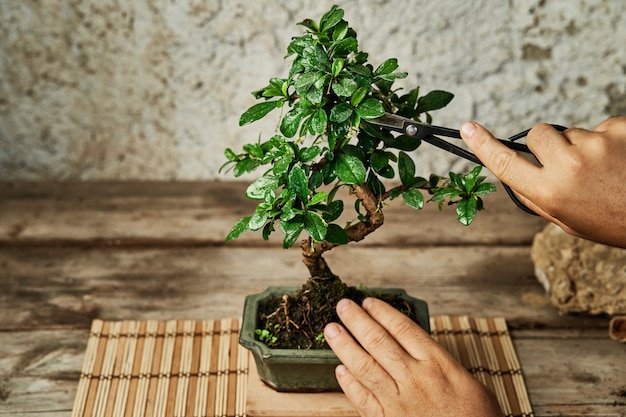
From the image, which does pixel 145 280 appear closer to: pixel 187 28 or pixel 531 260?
pixel 187 28

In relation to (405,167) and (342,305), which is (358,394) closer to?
(342,305)

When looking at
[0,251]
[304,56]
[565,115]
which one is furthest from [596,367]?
[0,251]

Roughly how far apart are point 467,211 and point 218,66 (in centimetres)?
90

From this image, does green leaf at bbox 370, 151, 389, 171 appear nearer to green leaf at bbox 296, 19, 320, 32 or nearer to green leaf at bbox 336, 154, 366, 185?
green leaf at bbox 336, 154, 366, 185

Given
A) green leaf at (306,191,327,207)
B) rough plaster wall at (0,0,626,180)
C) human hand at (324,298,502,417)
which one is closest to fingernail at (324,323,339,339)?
human hand at (324,298,502,417)

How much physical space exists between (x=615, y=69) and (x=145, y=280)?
4.00ft

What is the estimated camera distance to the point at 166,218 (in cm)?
159

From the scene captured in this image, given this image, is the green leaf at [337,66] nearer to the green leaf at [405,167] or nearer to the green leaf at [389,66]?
the green leaf at [389,66]

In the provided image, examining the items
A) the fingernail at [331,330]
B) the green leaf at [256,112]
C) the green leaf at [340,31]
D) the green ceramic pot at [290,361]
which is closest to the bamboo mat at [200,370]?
the green ceramic pot at [290,361]

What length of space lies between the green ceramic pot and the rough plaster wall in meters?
0.68

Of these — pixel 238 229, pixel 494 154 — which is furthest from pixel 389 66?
pixel 238 229

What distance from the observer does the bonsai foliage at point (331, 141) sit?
0.83 m

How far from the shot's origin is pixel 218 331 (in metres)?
1.27

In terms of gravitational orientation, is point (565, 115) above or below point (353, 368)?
above
